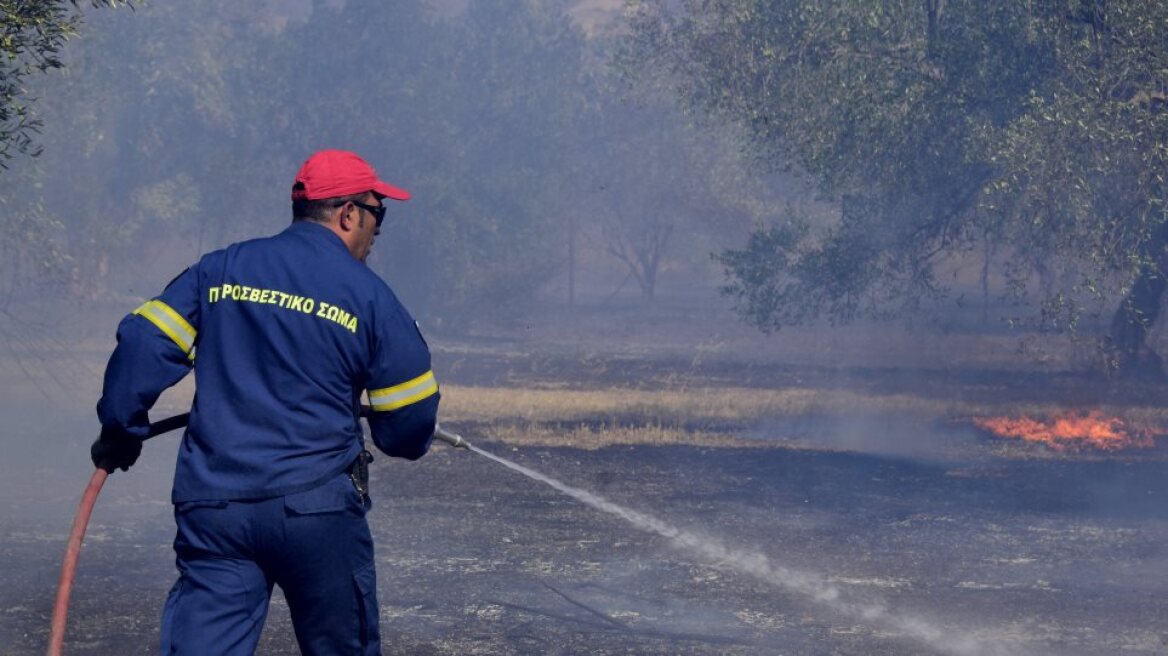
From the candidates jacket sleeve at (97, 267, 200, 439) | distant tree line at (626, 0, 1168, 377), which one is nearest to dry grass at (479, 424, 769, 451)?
distant tree line at (626, 0, 1168, 377)

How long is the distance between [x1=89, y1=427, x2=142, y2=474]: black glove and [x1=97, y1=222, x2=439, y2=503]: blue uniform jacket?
1.9 inches

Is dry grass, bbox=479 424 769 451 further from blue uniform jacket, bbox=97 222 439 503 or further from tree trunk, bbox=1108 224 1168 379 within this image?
blue uniform jacket, bbox=97 222 439 503

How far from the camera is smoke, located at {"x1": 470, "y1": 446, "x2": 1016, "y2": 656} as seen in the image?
26.3ft

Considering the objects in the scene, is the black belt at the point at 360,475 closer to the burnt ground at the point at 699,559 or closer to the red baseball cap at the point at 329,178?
the red baseball cap at the point at 329,178

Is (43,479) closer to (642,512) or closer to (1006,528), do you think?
(642,512)

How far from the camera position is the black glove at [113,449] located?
4473mm

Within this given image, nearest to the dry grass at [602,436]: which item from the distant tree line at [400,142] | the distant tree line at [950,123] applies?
the distant tree line at [950,123]

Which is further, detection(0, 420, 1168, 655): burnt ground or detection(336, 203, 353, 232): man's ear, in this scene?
detection(0, 420, 1168, 655): burnt ground

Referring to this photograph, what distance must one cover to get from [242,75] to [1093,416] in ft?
130

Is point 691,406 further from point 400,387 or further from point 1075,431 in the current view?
point 400,387

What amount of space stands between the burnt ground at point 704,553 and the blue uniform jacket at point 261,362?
3605 millimetres

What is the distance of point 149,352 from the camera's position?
4336 mm

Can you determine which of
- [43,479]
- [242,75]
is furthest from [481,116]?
[43,479]

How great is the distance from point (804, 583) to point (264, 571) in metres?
6.08
